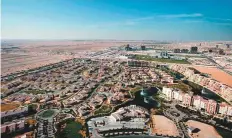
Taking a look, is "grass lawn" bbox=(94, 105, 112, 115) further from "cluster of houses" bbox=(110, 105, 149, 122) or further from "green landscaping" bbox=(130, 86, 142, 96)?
"green landscaping" bbox=(130, 86, 142, 96)

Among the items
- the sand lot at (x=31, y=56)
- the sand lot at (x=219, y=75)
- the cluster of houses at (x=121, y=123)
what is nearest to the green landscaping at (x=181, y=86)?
the sand lot at (x=219, y=75)

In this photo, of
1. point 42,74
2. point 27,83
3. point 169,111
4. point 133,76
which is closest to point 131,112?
point 169,111

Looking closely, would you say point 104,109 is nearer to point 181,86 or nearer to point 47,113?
point 47,113

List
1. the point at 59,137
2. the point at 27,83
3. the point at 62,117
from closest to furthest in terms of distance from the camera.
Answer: the point at 59,137 → the point at 62,117 → the point at 27,83

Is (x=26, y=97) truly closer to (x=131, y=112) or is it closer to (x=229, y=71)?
(x=131, y=112)

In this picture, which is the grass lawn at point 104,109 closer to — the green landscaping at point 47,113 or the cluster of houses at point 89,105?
the cluster of houses at point 89,105

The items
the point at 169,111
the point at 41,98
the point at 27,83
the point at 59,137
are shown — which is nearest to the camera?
the point at 59,137

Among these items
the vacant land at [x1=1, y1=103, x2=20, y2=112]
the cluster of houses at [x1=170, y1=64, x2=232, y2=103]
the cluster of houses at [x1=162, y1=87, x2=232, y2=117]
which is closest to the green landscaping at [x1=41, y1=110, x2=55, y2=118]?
the vacant land at [x1=1, y1=103, x2=20, y2=112]
